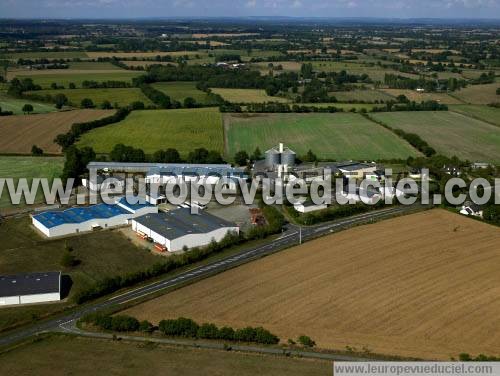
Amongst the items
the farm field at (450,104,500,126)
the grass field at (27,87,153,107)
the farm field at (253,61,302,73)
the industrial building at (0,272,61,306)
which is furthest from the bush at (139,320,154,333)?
the farm field at (253,61,302,73)

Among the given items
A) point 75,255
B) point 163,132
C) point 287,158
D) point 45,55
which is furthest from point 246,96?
point 45,55

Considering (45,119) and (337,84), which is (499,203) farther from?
(337,84)

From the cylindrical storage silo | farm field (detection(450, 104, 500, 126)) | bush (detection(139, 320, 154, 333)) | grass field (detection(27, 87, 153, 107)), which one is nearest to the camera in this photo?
bush (detection(139, 320, 154, 333))

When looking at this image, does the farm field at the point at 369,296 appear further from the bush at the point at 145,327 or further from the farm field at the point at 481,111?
the farm field at the point at 481,111

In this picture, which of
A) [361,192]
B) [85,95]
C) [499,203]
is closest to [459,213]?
[499,203]

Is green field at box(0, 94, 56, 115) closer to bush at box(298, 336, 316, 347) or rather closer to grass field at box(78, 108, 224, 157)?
grass field at box(78, 108, 224, 157)

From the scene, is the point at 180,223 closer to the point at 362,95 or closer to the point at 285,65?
the point at 362,95
